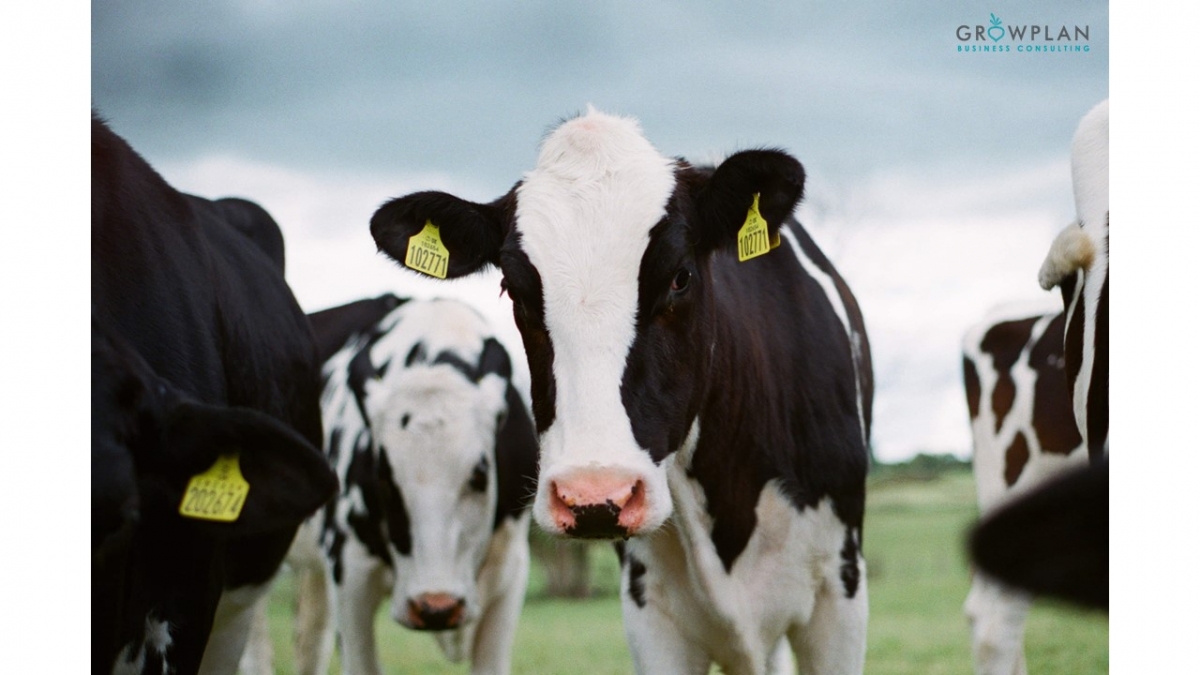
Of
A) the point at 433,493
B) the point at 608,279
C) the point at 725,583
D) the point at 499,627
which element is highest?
the point at 608,279

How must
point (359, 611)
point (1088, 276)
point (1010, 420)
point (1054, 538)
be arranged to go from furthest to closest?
point (1010, 420)
point (359, 611)
point (1088, 276)
point (1054, 538)

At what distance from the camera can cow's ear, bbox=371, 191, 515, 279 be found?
3.16m

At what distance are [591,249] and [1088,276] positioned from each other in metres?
1.63

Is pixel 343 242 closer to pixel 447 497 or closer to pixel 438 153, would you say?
pixel 438 153

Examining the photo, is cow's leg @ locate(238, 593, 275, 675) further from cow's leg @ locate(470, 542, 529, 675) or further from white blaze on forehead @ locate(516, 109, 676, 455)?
white blaze on forehead @ locate(516, 109, 676, 455)

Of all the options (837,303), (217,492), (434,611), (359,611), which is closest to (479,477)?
(434,611)

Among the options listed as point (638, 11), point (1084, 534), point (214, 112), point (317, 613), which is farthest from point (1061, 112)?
point (317, 613)

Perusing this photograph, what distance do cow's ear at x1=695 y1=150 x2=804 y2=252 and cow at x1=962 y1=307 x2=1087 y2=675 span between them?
1.98 metres

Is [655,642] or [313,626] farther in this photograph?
[313,626]

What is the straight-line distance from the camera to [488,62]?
4445 mm

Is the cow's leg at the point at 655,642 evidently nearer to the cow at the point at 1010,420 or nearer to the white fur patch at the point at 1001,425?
the cow at the point at 1010,420

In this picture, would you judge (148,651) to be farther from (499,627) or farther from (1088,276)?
(1088,276)

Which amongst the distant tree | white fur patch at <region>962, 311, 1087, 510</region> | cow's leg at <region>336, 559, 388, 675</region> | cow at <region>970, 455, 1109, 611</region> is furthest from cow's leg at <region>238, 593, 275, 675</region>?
the distant tree

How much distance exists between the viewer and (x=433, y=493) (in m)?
4.79
